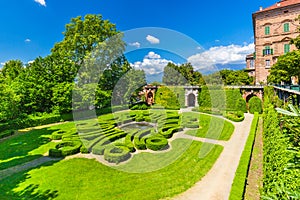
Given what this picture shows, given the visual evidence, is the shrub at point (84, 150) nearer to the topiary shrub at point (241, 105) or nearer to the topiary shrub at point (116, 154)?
the topiary shrub at point (116, 154)

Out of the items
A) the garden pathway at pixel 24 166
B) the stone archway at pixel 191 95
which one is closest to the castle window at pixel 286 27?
the stone archway at pixel 191 95

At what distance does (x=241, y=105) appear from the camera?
27.2m

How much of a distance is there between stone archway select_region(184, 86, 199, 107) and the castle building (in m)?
12.4

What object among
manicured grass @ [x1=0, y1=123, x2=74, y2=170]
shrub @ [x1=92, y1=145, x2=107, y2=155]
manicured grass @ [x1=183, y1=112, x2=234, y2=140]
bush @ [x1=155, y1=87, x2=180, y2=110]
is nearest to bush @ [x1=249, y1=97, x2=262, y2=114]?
manicured grass @ [x1=183, y1=112, x2=234, y2=140]

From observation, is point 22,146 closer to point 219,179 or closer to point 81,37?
point 219,179

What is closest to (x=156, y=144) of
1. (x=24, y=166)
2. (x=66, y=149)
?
(x=66, y=149)

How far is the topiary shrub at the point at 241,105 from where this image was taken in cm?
2716

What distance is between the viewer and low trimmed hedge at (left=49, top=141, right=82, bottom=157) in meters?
12.3

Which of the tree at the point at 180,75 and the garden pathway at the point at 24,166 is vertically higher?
the tree at the point at 180,75

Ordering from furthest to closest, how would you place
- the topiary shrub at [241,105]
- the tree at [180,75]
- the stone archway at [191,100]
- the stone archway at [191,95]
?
the tree at [180,75]
the stone archway at [191,100]
the stone archway at [191,95]
the topiary shrub at [241,105]

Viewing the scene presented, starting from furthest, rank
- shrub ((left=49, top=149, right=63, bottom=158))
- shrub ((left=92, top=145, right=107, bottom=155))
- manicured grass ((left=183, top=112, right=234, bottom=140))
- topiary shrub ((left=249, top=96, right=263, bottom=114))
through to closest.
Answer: topiary shrub ((left=249, top=96, right=263, bottom=114))
manicured grass ((left=183, top=112, right=234, bottom=140))
shrub ((left=92, top=145, right=107, bottom=155))
shrub ((left=49, top=149, right=63, bottom=158))

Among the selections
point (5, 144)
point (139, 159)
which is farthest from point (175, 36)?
point (5, 144)

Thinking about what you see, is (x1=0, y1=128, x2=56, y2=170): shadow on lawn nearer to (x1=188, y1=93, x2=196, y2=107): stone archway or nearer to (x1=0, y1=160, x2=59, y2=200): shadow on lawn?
(x1=0, y1=160, x2=59, y2=200): shadow on lawn

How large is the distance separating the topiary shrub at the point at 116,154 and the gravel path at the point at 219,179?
456 centimetres
